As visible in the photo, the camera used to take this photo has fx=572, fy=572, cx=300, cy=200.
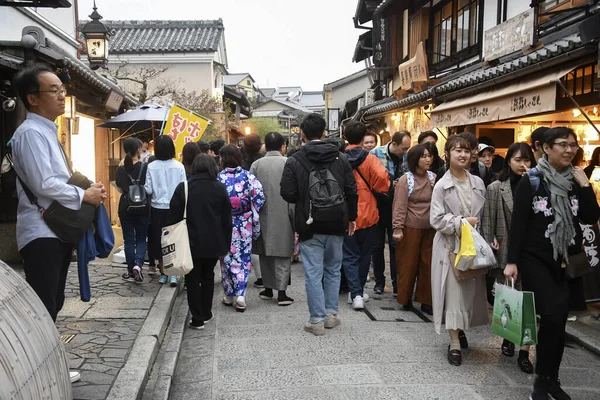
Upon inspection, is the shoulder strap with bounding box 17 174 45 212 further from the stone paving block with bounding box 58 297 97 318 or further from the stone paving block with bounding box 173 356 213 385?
the stone paving block with bounding box 58 297 97 318

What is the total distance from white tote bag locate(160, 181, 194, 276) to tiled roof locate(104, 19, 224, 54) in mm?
26562

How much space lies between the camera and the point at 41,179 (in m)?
3.83

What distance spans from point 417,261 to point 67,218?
452 centimetres

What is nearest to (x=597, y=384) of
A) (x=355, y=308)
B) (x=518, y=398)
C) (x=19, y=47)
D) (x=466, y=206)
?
(x=518, y=398)

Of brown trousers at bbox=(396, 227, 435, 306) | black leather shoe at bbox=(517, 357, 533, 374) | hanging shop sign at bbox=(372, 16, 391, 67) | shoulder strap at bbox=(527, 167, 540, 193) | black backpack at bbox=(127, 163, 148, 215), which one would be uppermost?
hanging shop sign at bbox=(372, 16, 391, 67)

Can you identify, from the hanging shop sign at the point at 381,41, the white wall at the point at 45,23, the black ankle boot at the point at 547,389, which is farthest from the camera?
the hanging shop sign at the point at 381,41

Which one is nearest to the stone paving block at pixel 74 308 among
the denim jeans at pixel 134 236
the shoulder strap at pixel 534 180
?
the denim jeans at pixel 134 236

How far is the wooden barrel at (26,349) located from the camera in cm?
222

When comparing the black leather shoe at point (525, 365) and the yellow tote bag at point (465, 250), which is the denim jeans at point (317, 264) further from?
the black leather shoe at point (525, 365)

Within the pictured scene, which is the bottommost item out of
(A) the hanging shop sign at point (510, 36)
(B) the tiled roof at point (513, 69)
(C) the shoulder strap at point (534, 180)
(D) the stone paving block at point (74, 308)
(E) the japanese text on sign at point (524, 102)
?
(D) the stone paving block at point (74, 308)

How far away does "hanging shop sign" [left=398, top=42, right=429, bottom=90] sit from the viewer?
49.2 ft

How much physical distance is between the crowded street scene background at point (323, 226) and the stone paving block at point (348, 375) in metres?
0.53

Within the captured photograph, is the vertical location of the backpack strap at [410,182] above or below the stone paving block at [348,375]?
above

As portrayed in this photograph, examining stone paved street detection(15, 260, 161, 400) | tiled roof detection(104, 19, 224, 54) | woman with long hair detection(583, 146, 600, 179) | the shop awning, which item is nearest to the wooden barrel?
stone paved street detection(15, 260, 161, 400)
